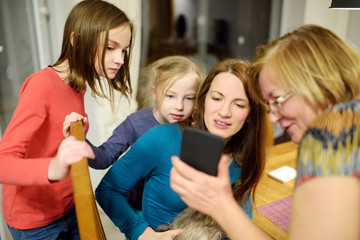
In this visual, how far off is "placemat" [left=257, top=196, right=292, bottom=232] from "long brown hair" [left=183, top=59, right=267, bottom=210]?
9 cm

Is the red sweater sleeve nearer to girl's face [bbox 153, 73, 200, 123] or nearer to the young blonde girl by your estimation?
the young blonde girl

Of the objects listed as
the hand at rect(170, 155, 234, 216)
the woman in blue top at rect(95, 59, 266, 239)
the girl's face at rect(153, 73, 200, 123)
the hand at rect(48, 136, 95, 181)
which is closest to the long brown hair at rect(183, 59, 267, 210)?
the woman in blue top at rect(95, 59, 266, 239)

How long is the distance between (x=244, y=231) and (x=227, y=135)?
45 cm

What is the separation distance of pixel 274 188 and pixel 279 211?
19 centimetres

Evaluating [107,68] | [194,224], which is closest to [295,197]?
[194,224]

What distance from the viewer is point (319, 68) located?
0.59m

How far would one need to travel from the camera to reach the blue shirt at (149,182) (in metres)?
0.94

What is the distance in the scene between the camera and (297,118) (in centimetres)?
64

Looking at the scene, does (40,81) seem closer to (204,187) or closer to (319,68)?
(204,187)

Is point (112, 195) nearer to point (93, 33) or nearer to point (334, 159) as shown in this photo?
point (93, 33)

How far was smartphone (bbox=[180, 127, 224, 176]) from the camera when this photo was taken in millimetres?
587

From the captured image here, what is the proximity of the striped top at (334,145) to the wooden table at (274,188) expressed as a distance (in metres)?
0.56

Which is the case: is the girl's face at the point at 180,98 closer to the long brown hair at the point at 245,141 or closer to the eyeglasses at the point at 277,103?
the long brown hair at the point at 245,141

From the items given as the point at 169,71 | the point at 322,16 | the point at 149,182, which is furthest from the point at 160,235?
the point at 322,16
